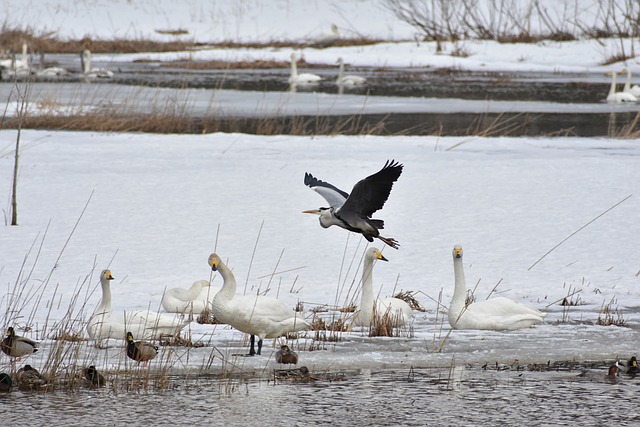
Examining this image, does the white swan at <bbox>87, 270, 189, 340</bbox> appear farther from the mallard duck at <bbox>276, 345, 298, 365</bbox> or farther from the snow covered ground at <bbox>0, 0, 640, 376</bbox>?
the mallard duck at <bbox>276, 345, 298, 365</bbox>

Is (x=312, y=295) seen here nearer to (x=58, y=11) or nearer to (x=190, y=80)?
(x=190, y=80)

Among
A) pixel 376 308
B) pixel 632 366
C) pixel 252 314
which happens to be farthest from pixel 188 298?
pixel 632 366

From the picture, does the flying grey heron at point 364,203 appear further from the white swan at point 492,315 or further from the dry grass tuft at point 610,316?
the dry grass tuft at point 610,316

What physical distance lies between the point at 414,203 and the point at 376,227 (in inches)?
121

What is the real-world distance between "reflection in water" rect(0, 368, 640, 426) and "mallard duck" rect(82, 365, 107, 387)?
49 mm

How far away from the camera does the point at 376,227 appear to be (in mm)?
8414

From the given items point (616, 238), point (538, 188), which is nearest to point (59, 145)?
point (538, 188)

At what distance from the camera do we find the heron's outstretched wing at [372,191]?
7.63 meters

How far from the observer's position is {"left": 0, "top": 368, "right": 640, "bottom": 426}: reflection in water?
5.39 meters

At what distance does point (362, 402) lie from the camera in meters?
5.71

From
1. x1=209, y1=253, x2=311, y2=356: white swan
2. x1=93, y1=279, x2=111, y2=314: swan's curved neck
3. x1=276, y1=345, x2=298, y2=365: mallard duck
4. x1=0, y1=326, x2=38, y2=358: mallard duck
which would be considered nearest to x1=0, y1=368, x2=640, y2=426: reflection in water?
x1=276, y1=345, x2=298, y2=365: mallard duck

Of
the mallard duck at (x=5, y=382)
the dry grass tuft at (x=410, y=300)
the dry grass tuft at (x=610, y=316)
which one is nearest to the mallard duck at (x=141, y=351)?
the mallard duck at (x=5, y=382)

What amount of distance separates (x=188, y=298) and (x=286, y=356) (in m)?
1.57

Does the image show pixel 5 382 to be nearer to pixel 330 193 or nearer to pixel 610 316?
pixel 330 193
